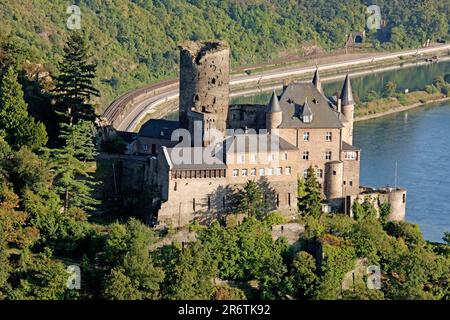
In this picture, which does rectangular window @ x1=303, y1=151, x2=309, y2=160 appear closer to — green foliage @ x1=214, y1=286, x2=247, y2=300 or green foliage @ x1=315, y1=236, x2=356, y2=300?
green foliage @ x1=315, y1=236, x2=356, y2=300

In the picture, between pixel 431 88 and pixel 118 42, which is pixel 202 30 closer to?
pixel 118 42

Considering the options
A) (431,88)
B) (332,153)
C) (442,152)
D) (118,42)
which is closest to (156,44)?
(118,42)

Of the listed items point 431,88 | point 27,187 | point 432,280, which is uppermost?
point 431,88

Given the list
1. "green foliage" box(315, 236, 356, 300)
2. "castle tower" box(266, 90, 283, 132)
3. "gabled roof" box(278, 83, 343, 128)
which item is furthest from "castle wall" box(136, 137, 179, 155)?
"green foliage" box(315, 236, 356, 300)

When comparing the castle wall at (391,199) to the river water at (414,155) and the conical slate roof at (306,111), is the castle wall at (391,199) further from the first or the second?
the river water at (414,155)

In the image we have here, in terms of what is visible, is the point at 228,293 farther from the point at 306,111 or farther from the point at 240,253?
the point at 306,111

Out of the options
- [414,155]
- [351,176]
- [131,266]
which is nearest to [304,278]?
[131,266]
